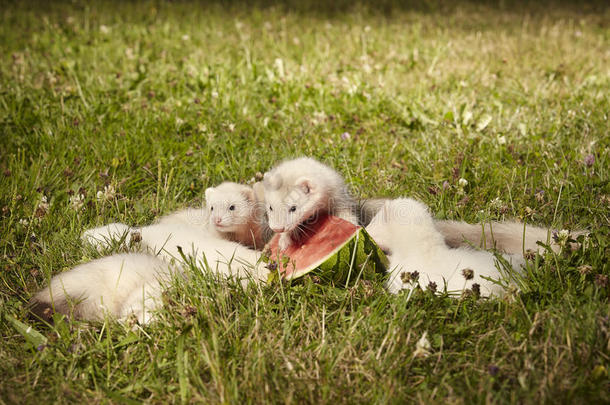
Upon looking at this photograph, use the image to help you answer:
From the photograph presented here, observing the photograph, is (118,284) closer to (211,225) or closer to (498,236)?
(211,225)

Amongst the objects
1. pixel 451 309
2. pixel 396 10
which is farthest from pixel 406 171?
pixel 396 10

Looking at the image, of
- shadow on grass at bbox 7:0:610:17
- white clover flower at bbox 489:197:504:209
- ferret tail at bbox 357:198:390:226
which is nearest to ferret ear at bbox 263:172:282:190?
ferret tail at bbox 357:198:390:226

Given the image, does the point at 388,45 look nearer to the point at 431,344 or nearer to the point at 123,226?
the point at 123,226

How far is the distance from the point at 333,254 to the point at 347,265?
9cm

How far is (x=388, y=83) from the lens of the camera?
223 inches

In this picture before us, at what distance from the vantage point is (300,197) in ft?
10.0

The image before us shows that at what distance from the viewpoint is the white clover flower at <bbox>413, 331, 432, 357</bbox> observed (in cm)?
211

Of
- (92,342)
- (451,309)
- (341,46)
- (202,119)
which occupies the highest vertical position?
(341,46)

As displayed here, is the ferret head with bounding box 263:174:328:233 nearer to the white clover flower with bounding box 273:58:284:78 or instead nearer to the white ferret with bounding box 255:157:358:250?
the white ferret with bounding box 255:157:358:250

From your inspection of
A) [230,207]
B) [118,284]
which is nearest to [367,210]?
[230,207]

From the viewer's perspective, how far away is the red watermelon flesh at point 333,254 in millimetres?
2631

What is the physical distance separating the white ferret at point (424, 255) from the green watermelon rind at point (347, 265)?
14 cm

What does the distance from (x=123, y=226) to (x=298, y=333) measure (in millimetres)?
1370

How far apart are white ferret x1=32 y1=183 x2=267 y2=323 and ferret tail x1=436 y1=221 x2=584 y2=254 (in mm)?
1023
